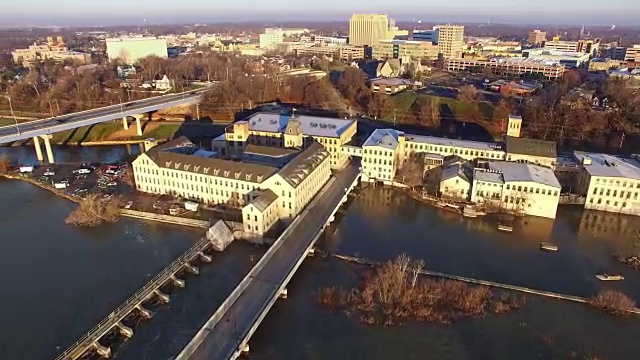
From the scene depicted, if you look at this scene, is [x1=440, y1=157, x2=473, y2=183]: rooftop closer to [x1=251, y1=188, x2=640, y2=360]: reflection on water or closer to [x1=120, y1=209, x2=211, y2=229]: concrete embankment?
[x1=251, y1=188, x2=640, y2=360]: reflection on water

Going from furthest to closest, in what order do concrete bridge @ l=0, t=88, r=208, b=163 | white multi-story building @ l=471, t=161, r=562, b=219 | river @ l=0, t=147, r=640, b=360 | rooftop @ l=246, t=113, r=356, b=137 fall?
concrete bridge @ l=0, t=88, r=208, b=163
rooftop @ l=246, t=113, r=356, b=137
white multi-story building @ l=471, t=161, r=562, b=219
river @ l=0, t=147, r=640, b=360

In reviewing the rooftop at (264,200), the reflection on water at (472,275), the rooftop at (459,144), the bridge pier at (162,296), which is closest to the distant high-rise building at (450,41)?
the rooftop at (459,144)

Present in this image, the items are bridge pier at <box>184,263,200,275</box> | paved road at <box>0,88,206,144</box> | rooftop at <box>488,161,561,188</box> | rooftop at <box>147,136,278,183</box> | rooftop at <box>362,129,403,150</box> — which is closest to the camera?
bridge pier at <box>184,263,200,275</box>

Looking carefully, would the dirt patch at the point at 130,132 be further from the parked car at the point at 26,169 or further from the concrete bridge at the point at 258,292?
the concrete bridge at the point at 258,292

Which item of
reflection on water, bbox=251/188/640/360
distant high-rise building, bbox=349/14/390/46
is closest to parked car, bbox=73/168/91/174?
reflection on water, bbox=251/188/640/360

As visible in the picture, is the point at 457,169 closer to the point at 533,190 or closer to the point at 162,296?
the point at 533,190

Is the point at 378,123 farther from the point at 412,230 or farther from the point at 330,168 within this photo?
the point at 412,230

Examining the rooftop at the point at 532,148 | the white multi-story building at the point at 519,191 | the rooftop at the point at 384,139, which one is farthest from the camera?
the rooftop at the point at 384,139
